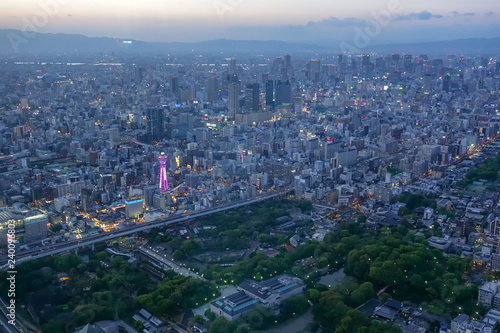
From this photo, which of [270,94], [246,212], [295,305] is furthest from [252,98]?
[295,305]

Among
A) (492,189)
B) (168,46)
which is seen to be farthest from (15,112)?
(492,189)

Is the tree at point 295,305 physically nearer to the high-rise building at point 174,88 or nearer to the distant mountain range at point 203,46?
the distant mountain range at point 203,46

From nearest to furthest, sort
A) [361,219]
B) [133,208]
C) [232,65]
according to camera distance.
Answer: [361,219]
[133,208]
[232,65]

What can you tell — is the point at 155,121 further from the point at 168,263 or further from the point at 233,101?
the point at 168,263

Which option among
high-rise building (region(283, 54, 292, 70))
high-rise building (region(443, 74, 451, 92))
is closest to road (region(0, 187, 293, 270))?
high-rise building (region(443, 74, 451, 92))

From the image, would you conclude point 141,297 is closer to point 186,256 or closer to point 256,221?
point 186,256

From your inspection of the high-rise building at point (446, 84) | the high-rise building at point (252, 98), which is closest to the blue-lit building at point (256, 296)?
the high-rise building at point (252, 98)
